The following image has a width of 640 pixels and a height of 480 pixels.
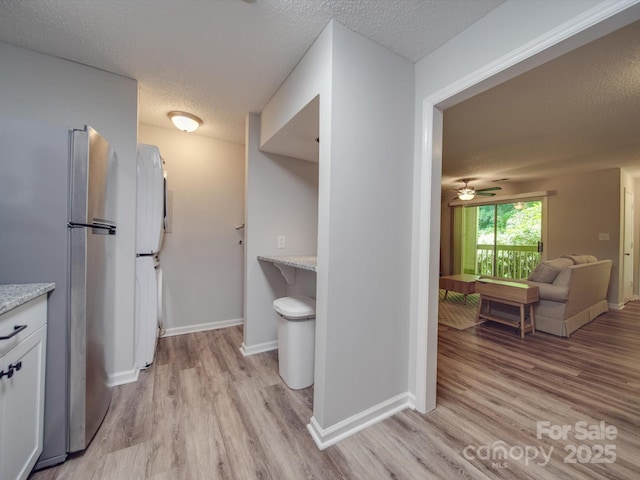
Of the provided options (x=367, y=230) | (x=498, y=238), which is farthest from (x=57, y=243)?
(x=498, y=238)

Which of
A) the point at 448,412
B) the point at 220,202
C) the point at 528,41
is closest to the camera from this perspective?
the point at 528,41

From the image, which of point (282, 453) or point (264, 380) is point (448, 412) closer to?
point (282, 453)

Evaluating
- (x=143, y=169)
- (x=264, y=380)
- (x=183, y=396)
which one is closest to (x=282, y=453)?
(x=264, y=380)

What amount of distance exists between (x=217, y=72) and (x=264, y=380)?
95.4 inches

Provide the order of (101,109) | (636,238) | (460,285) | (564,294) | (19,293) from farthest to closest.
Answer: (636,238)
(460,285)
(564,294)
(101,109)
(19,293)

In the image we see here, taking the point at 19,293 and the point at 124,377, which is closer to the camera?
the point at 19,293

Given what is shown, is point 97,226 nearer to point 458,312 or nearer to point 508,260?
point 458,312

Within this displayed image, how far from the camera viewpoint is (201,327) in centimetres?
308

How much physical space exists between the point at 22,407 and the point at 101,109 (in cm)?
193

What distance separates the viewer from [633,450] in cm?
140

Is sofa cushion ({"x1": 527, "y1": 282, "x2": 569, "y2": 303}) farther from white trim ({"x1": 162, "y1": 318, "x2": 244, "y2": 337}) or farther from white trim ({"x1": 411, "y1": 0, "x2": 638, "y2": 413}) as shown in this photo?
white trim ({"x1": 162, "y1": 318, "x2": 244, "y2": 337})

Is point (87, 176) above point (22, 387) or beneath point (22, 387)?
above

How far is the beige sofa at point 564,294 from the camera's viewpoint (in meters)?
3.03

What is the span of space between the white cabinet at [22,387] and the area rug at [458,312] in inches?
148
